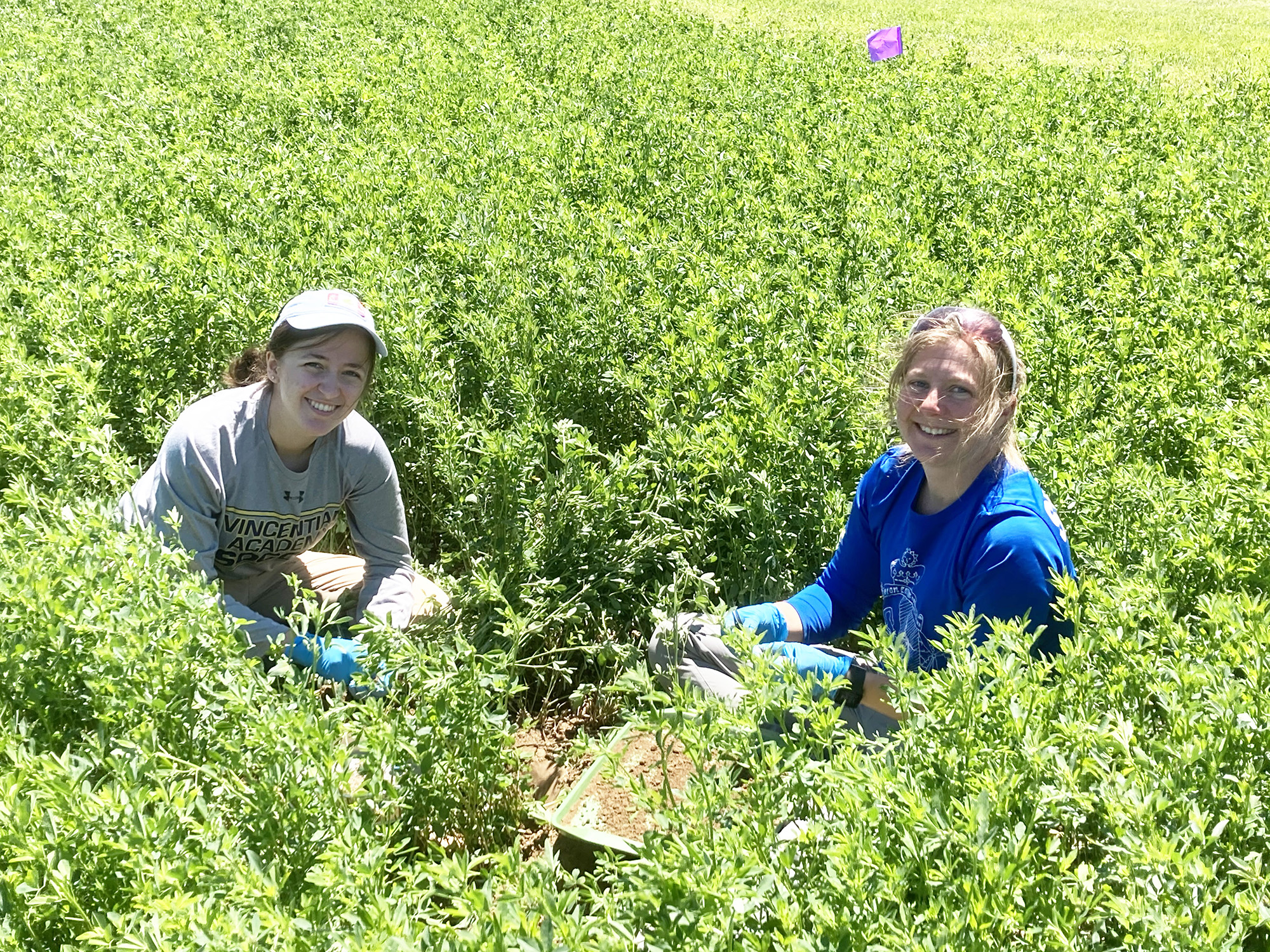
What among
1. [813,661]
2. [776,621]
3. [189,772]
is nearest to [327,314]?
[189,772]

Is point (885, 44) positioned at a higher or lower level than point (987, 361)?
higher

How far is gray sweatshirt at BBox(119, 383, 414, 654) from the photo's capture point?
11.8ft

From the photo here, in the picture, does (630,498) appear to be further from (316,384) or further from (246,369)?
(246,369)

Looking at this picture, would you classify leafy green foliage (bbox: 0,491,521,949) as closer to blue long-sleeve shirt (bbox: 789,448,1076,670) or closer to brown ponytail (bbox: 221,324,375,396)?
brown ponytail (bbox: 221,324,375,396)

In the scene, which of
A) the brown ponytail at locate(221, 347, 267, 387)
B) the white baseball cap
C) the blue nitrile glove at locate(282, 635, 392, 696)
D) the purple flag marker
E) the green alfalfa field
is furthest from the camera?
the purple flag marker

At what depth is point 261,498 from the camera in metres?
3.78

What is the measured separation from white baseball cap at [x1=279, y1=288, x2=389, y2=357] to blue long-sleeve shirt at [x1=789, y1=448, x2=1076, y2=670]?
5.16 ft

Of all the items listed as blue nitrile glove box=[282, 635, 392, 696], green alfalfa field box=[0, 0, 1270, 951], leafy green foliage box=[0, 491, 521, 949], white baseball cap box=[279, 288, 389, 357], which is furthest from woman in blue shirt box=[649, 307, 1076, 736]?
white baseball cap box=[279, 288, 389, 357]

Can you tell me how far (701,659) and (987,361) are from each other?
120cm

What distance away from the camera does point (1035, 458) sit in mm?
4004

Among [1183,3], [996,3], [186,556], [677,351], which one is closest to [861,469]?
[677,351]

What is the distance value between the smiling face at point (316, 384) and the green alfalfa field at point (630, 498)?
1.97 feet

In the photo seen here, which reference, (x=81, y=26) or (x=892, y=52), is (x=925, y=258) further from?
(x=81, y=26)

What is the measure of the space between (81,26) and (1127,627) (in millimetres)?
15376
